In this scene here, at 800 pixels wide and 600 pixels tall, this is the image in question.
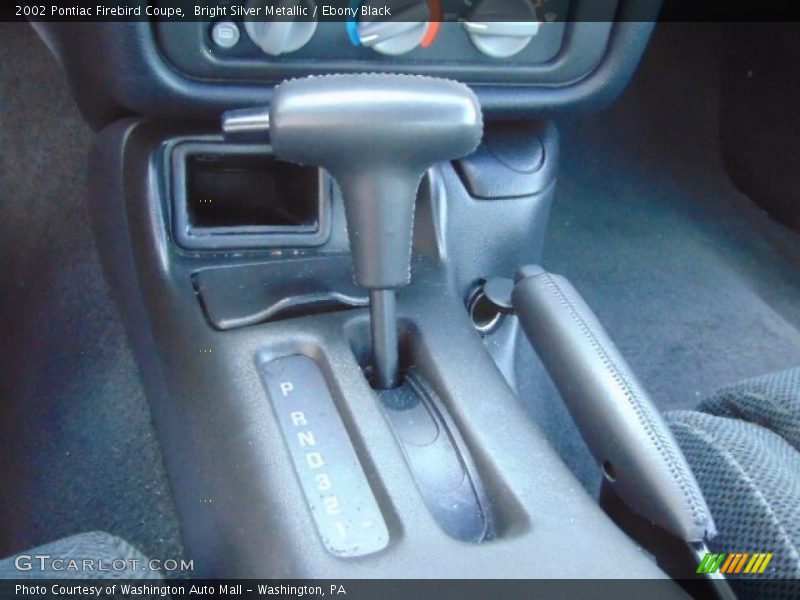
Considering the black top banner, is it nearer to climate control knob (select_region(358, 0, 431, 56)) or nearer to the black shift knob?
climate control knob (select_region(358, 0, 431, 56))

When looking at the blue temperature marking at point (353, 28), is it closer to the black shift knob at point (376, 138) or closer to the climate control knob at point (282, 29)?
the climate control knob at point (282, 29)

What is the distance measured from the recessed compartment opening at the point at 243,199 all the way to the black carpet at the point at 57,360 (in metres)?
0.27

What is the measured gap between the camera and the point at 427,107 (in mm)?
473

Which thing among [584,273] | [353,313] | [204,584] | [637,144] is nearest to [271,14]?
[353,313]

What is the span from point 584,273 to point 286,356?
2.34ft

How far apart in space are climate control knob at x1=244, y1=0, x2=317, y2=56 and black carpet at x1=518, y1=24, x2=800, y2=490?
0.54 m

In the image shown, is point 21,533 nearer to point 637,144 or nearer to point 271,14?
point 271,14

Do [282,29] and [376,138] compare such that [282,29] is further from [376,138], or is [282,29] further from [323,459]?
[323,459]

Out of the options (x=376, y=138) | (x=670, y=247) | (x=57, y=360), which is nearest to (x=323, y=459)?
(x=376, y=138)

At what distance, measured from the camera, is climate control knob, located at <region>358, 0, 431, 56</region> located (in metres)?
0.61

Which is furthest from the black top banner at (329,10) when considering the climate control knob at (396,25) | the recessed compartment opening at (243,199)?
the recessed compartment opening at (243,199)

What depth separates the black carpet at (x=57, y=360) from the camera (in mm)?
801

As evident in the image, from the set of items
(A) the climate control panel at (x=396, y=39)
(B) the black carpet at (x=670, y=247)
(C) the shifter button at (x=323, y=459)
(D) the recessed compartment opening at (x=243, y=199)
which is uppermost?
(A) the climate control panel at (x=396, y=39)

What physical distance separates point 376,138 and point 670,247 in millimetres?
894
